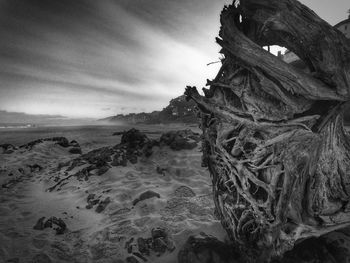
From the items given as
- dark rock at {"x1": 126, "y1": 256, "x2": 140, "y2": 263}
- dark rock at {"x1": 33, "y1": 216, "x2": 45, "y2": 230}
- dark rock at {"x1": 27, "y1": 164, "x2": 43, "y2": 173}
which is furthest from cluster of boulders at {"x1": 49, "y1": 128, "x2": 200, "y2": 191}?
dark rock at {"x1": 126, "y1": 256, "x2": 140, "y2": 263}

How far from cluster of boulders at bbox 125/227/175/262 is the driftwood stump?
1279 mm

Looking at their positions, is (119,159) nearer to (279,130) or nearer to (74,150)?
(74,150)

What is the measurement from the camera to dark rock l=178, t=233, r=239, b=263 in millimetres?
3863

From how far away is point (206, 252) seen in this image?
3916 millimetres

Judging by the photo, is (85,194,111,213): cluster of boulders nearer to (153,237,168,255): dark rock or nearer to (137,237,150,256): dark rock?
(137,237,150,256): dark rock

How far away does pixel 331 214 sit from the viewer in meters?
3.75

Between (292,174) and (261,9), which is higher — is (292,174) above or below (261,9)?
below

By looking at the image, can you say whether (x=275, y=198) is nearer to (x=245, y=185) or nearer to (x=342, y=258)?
(x=245, y=185)

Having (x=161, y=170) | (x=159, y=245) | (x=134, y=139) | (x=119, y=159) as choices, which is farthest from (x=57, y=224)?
(x=134, y=139)

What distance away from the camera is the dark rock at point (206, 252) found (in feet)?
12.7

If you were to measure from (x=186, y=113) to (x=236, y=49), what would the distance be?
81855 millimetres

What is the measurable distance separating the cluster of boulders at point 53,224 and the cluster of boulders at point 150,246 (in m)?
1.64

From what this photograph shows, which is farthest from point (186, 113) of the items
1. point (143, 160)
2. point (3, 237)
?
point (3, 237)

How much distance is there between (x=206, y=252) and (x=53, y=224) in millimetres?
3655
